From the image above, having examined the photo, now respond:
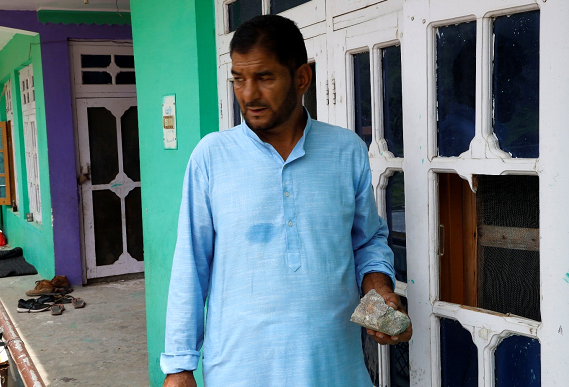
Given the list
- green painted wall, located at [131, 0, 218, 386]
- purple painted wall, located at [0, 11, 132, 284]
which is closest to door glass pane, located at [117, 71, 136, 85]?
purple painted wall, located at [0, 11, 132, 284]

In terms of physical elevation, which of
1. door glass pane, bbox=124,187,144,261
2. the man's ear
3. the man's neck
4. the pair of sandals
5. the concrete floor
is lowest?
the concrete floor

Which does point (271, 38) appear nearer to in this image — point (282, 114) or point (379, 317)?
point (282, 114)

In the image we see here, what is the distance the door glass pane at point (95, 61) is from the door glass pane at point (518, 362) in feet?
22.5

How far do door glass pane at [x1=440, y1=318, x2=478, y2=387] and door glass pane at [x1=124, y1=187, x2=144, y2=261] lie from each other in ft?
21.1

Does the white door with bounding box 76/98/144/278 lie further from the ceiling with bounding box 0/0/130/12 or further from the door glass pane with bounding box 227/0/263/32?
the door glass pane with bounding box 227/0/263/32

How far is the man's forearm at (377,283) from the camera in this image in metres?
1.73

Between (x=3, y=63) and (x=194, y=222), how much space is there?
966 centimetres

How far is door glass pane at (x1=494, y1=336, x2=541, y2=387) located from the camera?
5.51 ft

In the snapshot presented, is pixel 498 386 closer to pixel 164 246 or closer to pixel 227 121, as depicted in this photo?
pixel 227 121

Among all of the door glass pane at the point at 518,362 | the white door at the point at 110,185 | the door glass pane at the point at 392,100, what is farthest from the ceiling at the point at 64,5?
the door glass pane at the point at 518,362

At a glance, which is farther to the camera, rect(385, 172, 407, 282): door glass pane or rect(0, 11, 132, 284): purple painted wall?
rect(0, 11, 132, 284): purple painted wall

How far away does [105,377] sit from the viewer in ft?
15.2

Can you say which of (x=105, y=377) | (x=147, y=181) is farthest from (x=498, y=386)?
(x=105, y=377)

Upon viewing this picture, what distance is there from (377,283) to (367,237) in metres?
0.16
